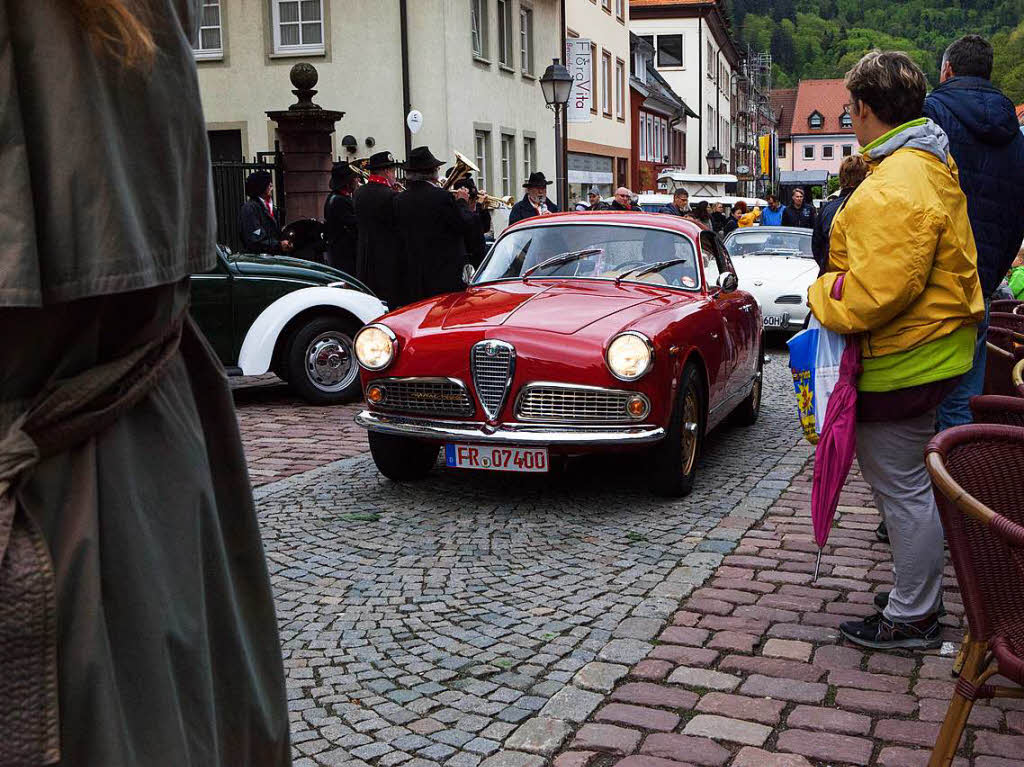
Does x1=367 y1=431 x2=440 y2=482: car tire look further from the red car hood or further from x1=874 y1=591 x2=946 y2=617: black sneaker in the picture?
x1=874 y1=591 x2=946 y2=617: black sneaker

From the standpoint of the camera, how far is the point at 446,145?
24031mm

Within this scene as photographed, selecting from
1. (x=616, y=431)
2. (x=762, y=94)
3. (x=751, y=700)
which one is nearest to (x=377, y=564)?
(x=616, y=431)

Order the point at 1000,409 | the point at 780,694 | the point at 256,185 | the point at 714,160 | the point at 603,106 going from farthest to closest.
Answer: the point at 714,160
the point at 603,106
the point at 256,185
the point at 780,694
the point at 1000,409

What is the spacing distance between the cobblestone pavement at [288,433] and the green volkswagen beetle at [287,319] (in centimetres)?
30

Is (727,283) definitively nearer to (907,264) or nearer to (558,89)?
(907,264)

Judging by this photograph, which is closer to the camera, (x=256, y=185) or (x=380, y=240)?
(x=380, y=240)

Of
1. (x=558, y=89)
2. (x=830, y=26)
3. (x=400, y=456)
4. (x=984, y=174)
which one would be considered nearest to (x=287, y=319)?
(x=400, y=456)

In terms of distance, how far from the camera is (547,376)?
6.06 meters

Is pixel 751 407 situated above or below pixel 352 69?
below

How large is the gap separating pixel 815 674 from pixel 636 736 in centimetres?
80

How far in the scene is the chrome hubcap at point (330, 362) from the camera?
10.0 m

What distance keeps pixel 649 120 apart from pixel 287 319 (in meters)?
44.1

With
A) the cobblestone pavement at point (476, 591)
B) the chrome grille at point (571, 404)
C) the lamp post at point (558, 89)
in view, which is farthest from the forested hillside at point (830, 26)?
the chrome grille at point (571, 404)

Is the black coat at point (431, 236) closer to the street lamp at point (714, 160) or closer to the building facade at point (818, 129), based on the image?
the street lamp at point (714, 160)
